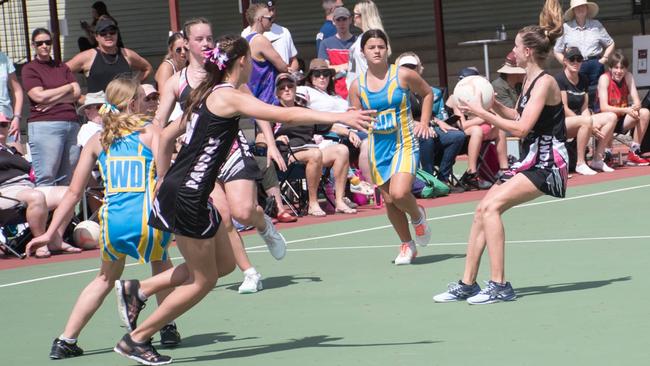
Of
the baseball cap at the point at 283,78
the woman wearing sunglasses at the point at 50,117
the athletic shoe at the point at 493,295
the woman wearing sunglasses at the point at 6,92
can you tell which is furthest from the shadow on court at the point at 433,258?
the woman wearing sunglasses at the point at 6,92

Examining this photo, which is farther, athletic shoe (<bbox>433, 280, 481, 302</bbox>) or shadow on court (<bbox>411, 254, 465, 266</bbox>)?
shadow on court (<bbox>411, 254, 465, 266</bbox>)

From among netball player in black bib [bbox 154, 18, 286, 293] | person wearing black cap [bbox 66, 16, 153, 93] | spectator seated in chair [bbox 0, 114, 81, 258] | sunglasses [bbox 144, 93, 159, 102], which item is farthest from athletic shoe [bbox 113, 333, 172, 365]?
person wearing black cap [bbox 66, 16, 153, 93]

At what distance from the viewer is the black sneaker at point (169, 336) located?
824 centimetres

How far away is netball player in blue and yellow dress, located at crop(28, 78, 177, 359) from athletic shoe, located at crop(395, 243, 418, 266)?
3.33 m

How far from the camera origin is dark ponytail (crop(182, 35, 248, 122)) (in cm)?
763

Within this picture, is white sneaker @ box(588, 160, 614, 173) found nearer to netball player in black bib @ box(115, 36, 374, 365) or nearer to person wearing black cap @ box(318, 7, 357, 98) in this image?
person wearing black cap @ box(318, 7, 357, 98)

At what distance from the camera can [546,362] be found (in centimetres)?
692

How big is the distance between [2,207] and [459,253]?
4953mm

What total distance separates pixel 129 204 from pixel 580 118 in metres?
11.1

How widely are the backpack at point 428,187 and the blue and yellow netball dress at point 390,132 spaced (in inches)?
204

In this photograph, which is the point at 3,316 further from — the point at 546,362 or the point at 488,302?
the point at 546,362

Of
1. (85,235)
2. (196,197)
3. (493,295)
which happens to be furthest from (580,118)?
(196,197)

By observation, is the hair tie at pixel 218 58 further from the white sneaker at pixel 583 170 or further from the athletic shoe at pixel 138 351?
the white sneaker at pixel 583 170

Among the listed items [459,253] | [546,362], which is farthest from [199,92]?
[459,253]
